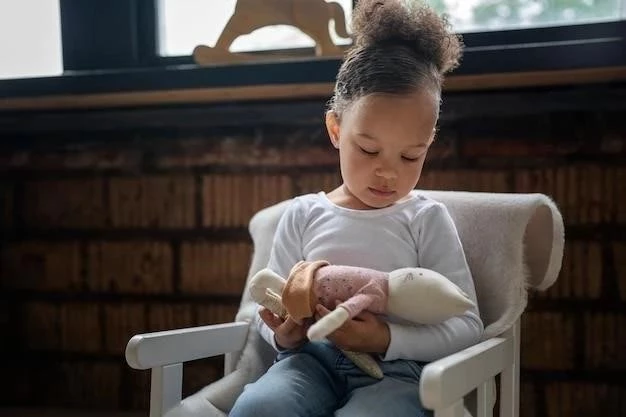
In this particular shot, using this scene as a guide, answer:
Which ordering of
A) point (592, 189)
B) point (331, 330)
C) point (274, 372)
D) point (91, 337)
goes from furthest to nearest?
point (91, 337), point (592, 189), point (274, 372), point (331, 330)

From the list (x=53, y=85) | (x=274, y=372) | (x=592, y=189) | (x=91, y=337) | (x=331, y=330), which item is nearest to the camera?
(x=331, y=330)

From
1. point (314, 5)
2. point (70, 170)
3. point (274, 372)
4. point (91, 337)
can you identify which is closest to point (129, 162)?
point (70, 170)

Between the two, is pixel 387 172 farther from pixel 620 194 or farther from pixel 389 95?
pixel 620 194

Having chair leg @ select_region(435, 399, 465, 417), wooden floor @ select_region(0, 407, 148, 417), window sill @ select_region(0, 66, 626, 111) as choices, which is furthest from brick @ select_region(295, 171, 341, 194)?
chair leg @ select_region(435, 399, 465, 417)

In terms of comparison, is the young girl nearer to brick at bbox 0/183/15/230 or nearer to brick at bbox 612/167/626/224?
brick at bbox 612/167/626/224

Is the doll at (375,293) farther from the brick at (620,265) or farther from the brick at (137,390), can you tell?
the brick at (137,390)

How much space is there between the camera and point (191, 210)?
1.55m

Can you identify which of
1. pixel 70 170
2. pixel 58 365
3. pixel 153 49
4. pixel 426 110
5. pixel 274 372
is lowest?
pixel 58 365

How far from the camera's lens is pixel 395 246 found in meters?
1.02

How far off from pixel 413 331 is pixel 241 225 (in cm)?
66

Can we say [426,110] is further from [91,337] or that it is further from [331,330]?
[91,337]

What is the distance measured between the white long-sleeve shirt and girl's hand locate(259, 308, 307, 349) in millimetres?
43

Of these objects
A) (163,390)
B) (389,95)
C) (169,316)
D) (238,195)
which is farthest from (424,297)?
(169,316)

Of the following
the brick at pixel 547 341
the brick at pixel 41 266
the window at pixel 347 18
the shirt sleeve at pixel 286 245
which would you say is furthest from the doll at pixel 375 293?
the brick at pixel 41 266
